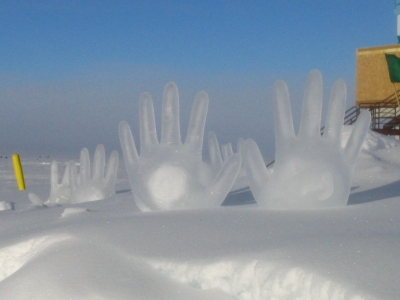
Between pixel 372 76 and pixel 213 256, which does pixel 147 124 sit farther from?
pixel 372 76

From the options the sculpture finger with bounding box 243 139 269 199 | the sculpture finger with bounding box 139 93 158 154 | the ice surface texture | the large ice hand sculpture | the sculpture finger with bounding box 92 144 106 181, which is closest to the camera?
the large ice hand sculpture

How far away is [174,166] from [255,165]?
21.7 inches

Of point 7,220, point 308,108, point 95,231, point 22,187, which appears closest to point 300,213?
point 308,108

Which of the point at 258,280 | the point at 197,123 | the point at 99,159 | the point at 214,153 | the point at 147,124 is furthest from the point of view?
the point at 99,159

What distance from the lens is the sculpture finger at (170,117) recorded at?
335 centimetres

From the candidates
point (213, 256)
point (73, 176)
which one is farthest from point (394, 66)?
point (213, 256)

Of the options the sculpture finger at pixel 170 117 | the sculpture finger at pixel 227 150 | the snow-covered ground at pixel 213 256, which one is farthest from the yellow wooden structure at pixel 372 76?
the snow-covered ground at pixel 213 256

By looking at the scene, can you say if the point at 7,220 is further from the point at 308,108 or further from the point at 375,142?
the point at 375,142

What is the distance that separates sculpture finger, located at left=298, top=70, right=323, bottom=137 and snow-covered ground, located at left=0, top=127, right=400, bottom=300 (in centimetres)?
51

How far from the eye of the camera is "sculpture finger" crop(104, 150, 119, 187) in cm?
511

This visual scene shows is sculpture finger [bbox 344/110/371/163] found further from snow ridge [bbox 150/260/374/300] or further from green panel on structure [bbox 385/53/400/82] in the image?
green panel on structure [bbox 385/53/400/82]

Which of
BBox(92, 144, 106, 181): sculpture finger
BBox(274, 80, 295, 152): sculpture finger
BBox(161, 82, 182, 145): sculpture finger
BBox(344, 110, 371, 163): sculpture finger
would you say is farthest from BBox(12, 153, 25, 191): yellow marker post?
BBox(344, 110, 371, 163): sculpture finger

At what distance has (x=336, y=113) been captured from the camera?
10.1 ft

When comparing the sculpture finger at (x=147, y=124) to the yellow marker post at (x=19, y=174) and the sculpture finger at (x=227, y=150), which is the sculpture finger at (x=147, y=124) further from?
the yellow marker post at (x=19, y=174)
